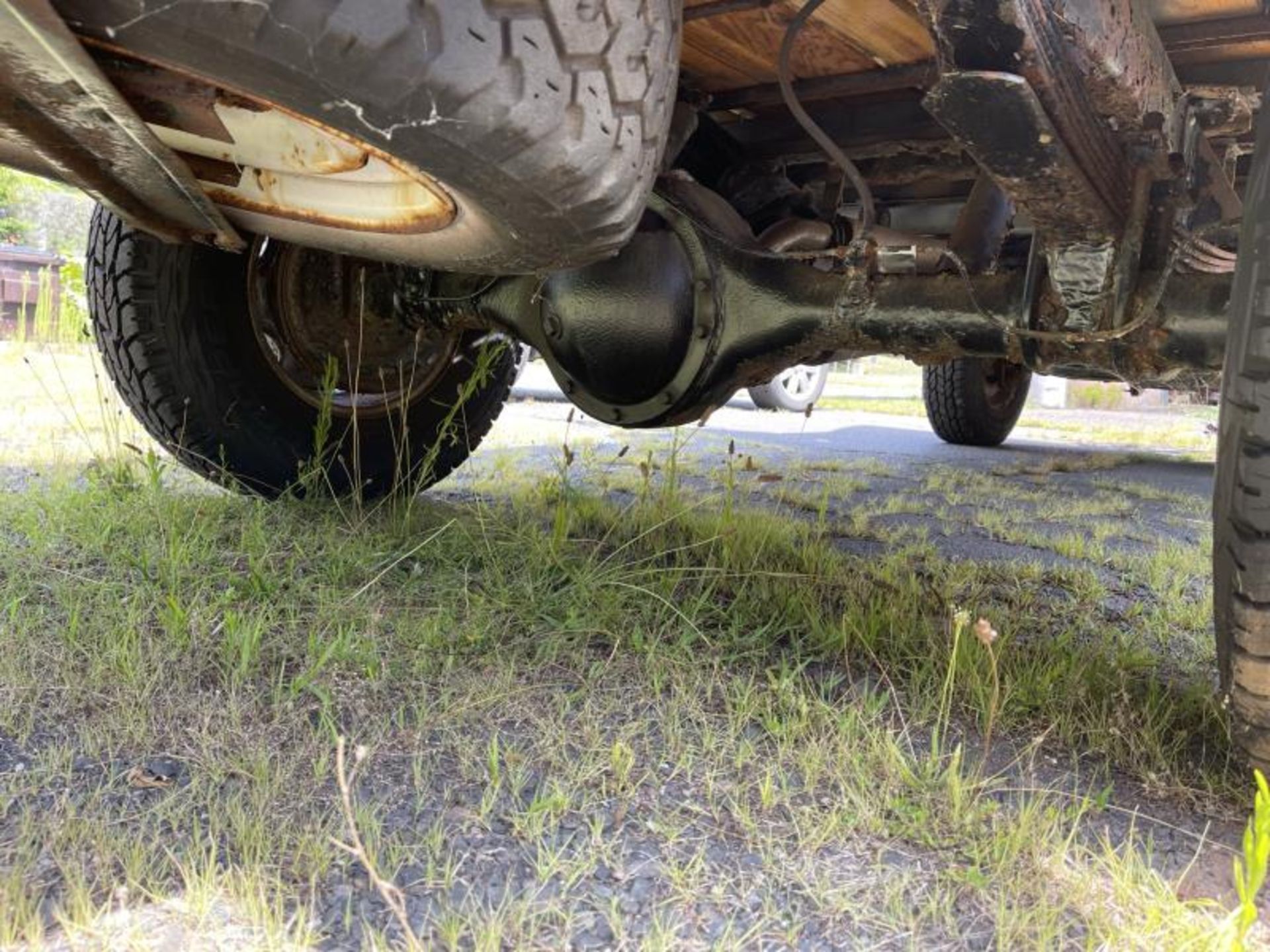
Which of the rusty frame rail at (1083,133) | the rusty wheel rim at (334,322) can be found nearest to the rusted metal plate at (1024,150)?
the rusty frame rail at (1083,133)

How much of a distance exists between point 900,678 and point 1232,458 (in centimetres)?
54

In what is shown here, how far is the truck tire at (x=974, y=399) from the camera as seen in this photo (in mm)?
4496

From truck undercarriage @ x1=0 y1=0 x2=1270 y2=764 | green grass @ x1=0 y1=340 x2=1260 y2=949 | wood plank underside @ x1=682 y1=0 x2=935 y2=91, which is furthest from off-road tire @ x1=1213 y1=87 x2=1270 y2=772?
wood plank underside @ x1=682 y1=0 x2=935 y2=91

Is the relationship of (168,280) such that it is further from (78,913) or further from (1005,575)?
(1005,575)

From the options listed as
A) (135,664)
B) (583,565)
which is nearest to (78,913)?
(135,664)

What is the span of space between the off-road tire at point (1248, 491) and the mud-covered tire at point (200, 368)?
1.19 metres

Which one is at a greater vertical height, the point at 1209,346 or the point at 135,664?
the point at 1209,346

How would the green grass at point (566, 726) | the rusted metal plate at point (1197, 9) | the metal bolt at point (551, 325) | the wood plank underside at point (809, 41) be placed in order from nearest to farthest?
the green grass at point (566, 726) < the rusted metal plate at point (1197, 9) < the wood plank underside at point (809, 41) < the metal bolt at point (551, 325)

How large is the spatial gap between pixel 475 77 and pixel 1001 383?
14.7 ft

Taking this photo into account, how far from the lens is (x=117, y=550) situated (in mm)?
1562

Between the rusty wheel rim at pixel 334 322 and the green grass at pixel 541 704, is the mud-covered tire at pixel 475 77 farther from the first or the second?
the rusty wheel rim at pixel 334 322

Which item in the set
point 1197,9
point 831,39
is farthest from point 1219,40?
point 831,39

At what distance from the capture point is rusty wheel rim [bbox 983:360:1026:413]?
4.57 m

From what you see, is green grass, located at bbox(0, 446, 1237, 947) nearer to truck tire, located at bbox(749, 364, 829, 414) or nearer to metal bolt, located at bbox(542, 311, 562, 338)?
metal bolt, located at bbox(542, 311, 562, 338)
